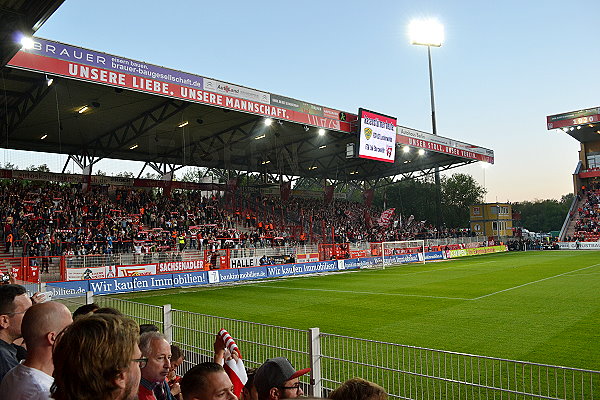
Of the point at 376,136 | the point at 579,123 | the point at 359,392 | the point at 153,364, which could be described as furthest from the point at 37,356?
the point at 579,123

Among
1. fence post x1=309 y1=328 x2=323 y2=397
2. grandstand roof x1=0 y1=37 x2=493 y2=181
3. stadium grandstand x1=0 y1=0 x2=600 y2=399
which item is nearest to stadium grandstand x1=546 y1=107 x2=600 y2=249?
stadium grandstand x1=0 y1=0 x2=600 y2=399

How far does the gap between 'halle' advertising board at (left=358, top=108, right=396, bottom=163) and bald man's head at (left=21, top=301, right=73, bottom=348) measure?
90.9 ft

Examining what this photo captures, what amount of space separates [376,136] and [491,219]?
32.4 meters

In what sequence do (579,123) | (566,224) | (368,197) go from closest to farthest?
(368,197) < (579,123) < (566,224)

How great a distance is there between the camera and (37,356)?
8.51 feet

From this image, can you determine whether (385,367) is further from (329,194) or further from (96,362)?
(329,194)

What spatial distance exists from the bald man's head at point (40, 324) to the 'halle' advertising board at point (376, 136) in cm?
2769

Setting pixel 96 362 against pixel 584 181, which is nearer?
pixel 96 362

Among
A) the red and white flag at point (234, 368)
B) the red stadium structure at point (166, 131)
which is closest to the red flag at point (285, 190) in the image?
the red stadium structure at point (166, 131)

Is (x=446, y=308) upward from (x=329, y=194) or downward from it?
downward

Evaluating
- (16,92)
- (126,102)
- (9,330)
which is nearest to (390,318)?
(9,330)

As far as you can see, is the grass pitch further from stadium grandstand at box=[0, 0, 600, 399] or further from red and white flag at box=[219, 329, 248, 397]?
red and white flag at box=[219, 329, 248, 397]

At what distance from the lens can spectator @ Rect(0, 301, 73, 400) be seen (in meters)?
2.46

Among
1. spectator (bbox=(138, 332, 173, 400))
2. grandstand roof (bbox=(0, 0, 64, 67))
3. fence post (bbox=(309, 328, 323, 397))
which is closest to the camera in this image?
spectator (bbox=(138, 332, 173, 400))
